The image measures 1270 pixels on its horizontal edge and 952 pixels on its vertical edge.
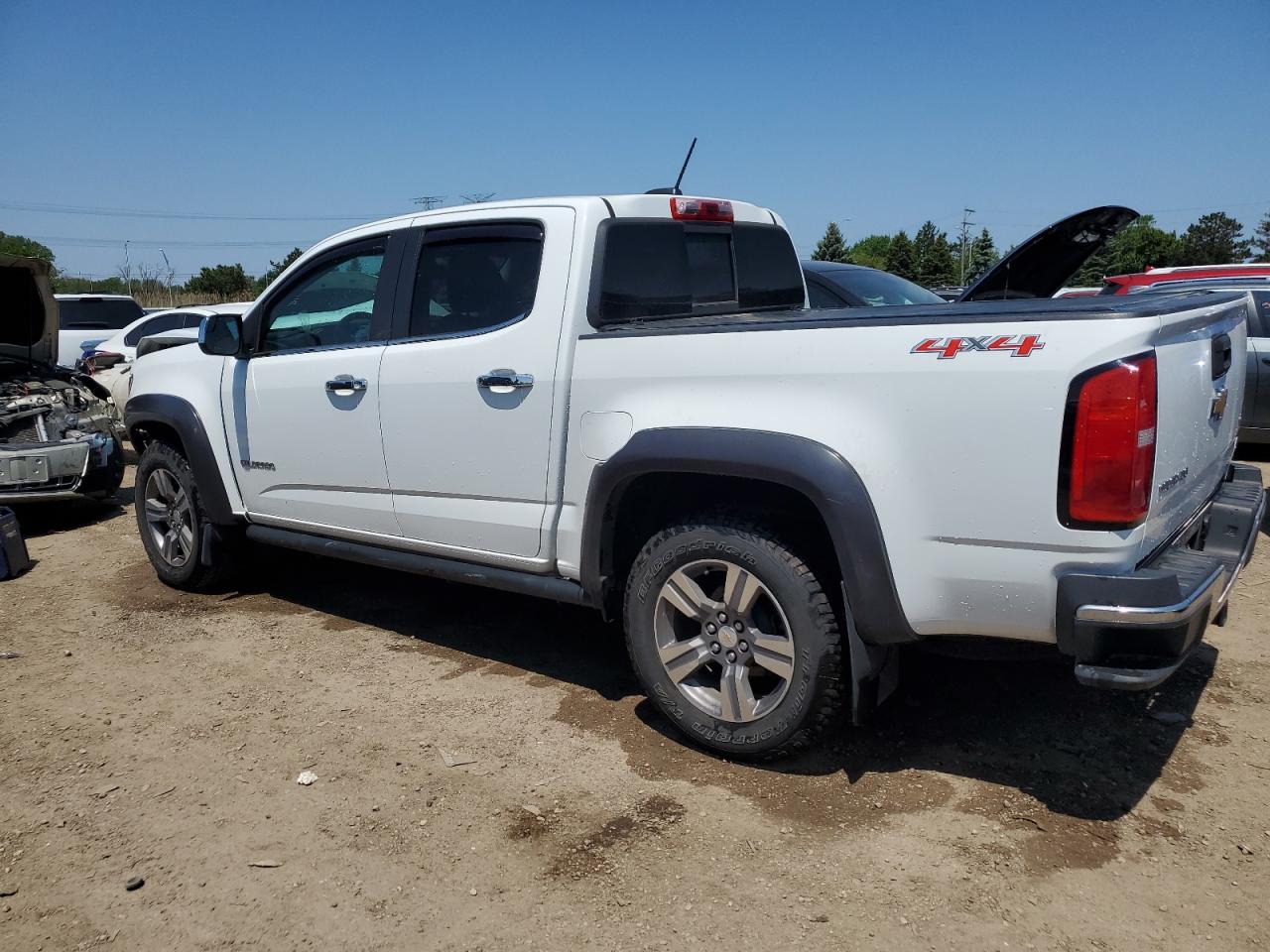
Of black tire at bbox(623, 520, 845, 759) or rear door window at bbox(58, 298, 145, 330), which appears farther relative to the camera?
rear door window at bbox(58, 298, 145, 330)

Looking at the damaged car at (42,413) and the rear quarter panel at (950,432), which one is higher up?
the rear quarter panel at (950,432)

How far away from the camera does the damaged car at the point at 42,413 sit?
7.37 metres

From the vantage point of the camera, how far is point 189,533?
18.3 feet

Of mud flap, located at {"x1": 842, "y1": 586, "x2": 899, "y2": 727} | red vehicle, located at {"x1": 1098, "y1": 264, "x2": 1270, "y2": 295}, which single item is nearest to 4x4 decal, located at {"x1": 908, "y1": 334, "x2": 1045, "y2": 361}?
mud flap, located at {"x1": 842, "y1": 586, "x2": 899, "y2": 727}

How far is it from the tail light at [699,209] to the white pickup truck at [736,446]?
0.06ft

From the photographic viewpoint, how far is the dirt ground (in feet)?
8.68

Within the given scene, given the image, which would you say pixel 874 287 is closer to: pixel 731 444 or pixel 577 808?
pixel 731 444

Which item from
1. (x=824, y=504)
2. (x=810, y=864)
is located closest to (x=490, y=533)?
(x=824, y=504)

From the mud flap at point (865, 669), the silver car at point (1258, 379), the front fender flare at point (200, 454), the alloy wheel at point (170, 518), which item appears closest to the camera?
the mud flap at point (865, 669)

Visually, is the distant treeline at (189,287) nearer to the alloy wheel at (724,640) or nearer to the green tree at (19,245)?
the green tree at (19,245)

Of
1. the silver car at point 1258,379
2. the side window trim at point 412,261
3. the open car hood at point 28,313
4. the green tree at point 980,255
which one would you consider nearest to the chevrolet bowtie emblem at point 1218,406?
the side window trim at point 412,261

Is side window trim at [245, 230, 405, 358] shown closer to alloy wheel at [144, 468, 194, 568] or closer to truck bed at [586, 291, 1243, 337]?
alloy wheel at [144, 468, 194, 568]

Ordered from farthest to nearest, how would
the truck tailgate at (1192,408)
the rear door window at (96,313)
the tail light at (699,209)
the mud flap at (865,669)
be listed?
the rear door window at (96,313), the tail light at (699,209), the mud flap at (865,669), the truck tailgate at (1192,408)

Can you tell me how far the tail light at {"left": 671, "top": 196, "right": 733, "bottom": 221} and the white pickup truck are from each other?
0.06 ft
